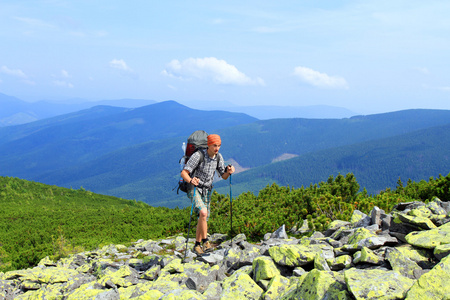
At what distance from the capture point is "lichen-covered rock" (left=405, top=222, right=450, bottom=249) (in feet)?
18.9

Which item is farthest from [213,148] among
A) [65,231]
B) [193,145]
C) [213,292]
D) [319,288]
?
[65,231]

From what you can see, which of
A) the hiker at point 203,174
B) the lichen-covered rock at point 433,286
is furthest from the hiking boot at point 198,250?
the lichen-covered rock at point 433,286

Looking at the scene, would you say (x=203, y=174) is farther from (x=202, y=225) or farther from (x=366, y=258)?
(x=366, y=258)

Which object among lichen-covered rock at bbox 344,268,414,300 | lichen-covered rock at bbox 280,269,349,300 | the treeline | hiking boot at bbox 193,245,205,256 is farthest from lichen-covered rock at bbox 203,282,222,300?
the treeline

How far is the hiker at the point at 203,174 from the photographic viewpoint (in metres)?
8.35

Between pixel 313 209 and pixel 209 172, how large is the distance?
236 inches

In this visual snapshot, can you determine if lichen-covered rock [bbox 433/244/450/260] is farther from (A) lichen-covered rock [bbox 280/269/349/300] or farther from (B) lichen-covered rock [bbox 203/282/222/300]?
(B) lichen-covered rock [bbox 203/282/222/300]

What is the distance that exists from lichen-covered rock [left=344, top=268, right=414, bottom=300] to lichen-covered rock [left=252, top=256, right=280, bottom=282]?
5.91ft

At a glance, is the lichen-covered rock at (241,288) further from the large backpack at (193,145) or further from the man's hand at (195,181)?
the large backpack at (193,145)

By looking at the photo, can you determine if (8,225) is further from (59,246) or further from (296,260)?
(296,260)

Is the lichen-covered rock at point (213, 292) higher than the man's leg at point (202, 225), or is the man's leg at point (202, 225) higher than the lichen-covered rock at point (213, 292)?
the man's leg at point (202, 225)

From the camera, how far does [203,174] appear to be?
8.66 m

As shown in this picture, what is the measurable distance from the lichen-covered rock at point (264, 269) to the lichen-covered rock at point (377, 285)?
1800 mm

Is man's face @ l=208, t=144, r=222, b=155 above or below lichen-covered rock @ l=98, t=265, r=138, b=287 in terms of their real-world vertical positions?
above
